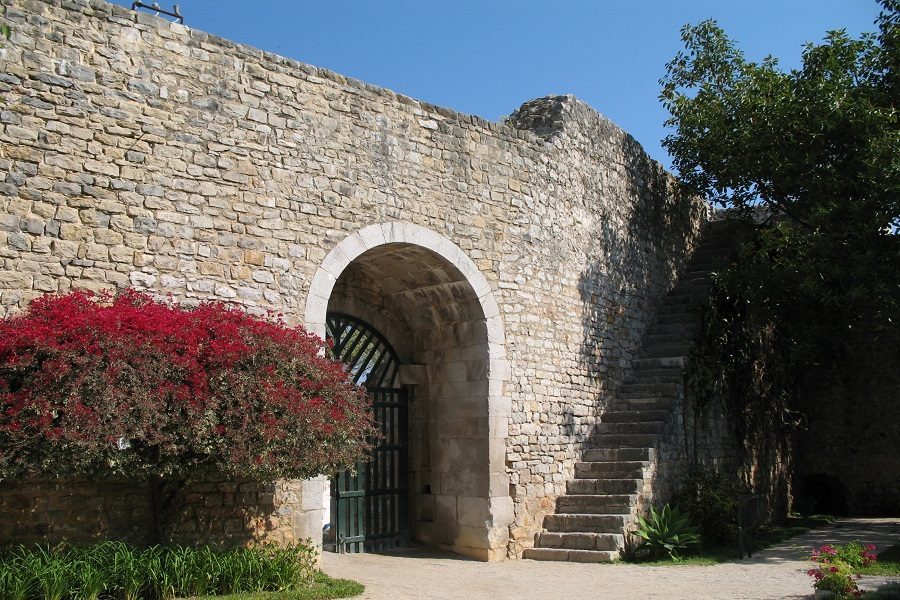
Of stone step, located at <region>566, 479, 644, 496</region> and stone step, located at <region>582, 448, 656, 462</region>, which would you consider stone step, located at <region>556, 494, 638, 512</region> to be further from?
stone step, located at <region>582, 448, 656, 462</region>

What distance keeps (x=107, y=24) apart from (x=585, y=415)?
23.9ft

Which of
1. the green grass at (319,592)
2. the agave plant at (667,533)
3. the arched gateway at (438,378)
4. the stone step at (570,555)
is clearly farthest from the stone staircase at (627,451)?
the green grass at (319,592)

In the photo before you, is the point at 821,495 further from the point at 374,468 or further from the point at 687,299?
the point at 374,468

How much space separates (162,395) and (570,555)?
17.4ft

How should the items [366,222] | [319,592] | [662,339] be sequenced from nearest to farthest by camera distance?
1. [319,592]
2. [366,222]
3. [662,339]

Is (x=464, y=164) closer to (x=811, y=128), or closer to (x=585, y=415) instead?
(x=585, y=415)

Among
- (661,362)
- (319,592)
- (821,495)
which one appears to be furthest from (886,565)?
(821,495)

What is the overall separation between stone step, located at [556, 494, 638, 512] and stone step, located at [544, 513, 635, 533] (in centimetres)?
15

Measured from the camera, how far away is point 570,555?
983 cm

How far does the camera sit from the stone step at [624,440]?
440 inches

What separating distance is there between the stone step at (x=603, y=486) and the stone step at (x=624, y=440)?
713 mm

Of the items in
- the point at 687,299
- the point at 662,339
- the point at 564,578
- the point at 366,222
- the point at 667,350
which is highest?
the point at 366,222

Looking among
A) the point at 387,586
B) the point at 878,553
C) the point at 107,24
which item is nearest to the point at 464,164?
the point at 107,24

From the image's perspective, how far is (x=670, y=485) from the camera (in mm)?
11305
